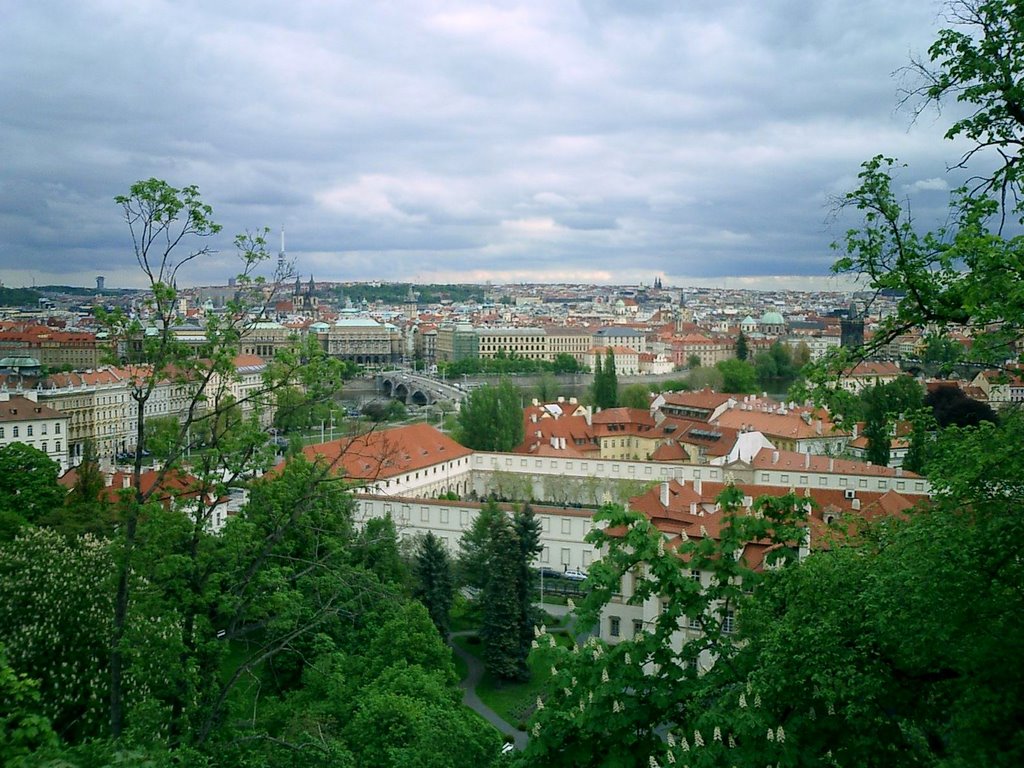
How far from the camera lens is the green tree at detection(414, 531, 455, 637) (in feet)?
62.0

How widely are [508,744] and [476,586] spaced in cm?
740

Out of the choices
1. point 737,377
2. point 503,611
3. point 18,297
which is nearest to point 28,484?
point 503,611

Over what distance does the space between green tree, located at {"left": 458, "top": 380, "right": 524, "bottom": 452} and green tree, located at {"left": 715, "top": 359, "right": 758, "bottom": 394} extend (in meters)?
29.3

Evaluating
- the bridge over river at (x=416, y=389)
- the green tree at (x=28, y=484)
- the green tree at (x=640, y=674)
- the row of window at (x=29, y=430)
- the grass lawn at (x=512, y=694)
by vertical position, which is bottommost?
the grass lawn at (x=512, y=694)

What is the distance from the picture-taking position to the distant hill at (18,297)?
452 feet

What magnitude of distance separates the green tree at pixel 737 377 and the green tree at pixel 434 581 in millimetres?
47196

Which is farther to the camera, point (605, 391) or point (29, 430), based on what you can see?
point (605, 391)

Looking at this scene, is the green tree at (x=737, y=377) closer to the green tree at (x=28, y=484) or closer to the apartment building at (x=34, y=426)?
the apartment building at (x=34, y=426)

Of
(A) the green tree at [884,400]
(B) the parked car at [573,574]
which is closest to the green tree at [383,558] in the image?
(B) the parked car at [573,574]

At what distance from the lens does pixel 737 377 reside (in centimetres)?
6350

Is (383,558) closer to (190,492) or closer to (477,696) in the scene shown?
(477,696)

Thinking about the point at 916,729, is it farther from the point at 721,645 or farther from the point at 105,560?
the point at 105,560

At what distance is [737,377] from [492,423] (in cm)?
3105

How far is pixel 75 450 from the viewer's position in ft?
145
